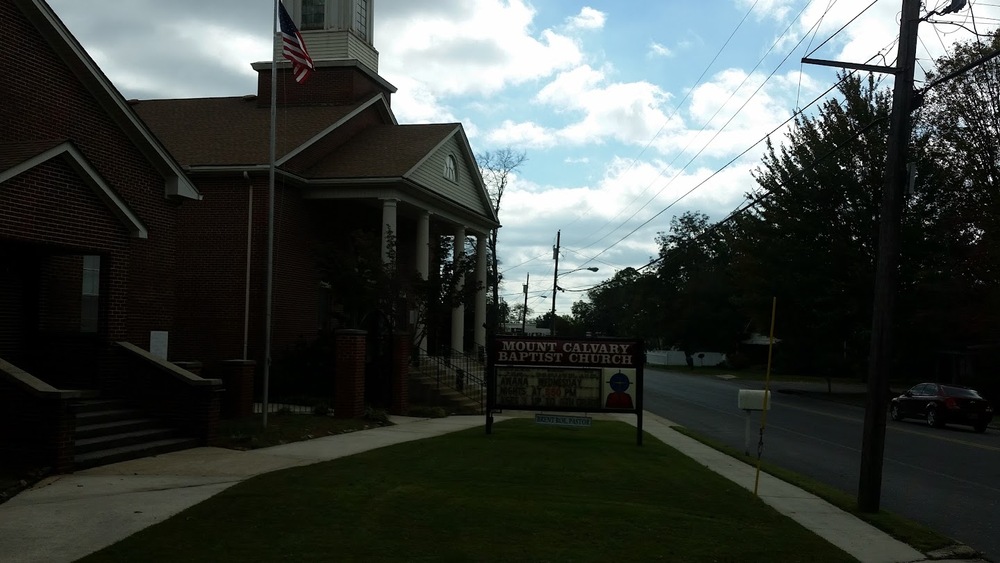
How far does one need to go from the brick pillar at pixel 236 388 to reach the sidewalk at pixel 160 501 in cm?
255

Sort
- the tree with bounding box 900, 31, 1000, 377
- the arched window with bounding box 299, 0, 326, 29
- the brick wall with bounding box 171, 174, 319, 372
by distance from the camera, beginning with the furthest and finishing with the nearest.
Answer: the tree with bounding box 900, 31, 1000, 377 < the arched window with bounding box 299, 0, 326, 29 < the brick wall with bounding box 171, 174, 319, 372

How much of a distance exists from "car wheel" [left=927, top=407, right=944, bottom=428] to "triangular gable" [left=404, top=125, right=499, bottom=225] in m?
15.8

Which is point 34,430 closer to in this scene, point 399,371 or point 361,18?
point 399,371

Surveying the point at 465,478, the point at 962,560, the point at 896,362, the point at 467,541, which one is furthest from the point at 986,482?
the point at 896,362

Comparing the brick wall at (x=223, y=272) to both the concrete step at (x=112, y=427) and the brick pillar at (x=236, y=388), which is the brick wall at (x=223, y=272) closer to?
the brick pillar at (x=236, y=388)

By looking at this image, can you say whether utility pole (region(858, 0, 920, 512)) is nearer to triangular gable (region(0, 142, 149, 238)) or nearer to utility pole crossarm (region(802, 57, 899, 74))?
utility pole crossarm (region(802, 57, 899, 74))

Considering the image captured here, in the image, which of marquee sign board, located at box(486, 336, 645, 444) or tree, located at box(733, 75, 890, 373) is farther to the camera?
tree, located at box(733, 75, 890, 373)

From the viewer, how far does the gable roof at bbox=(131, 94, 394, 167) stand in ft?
80.0

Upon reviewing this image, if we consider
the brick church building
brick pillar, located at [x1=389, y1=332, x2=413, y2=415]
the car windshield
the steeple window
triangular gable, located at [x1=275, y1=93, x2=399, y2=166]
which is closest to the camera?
the brick church building

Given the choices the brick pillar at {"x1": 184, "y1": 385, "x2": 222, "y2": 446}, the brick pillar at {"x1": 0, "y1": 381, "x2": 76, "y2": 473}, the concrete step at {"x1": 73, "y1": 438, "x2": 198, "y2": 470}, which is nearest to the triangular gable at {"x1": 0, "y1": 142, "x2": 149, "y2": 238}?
the brick pillar at {"x1": 184, "y1": 385, "x2": 222, "y2": 446}

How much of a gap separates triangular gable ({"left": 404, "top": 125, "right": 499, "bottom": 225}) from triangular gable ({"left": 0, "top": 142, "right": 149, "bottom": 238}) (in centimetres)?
1170

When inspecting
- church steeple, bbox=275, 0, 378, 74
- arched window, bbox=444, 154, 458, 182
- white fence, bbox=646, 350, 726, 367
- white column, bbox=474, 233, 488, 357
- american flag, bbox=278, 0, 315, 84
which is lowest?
white fence, bbox=646, 350, 726, 367

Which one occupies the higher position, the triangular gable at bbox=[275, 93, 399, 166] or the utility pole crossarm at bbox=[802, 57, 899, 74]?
the triangular gable at bbox=[275, 93, 399, 166]

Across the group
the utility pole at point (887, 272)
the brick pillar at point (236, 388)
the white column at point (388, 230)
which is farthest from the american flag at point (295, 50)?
the utility pole at point (887, 272)
